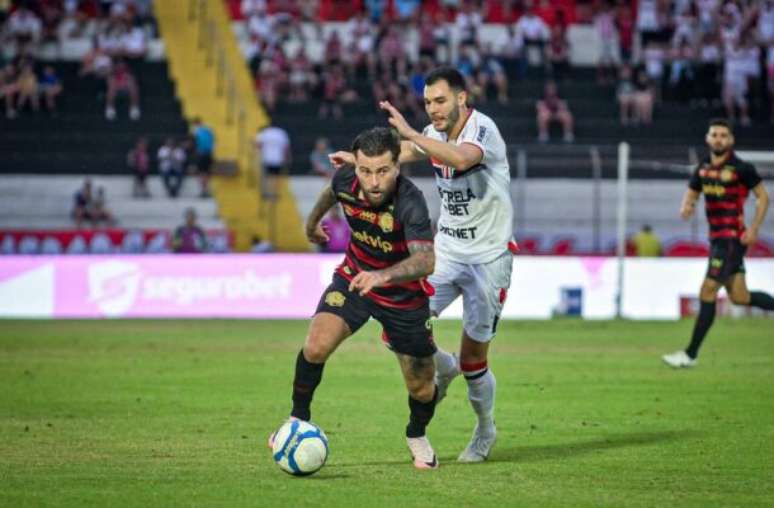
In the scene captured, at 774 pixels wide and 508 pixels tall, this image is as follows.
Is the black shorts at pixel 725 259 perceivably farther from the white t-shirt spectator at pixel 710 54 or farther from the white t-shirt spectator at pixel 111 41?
the white t-shirt spectator at pixel 111 41

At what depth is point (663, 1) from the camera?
39.9m

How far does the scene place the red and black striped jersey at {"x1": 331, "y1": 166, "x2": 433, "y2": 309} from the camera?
9406 millimetres

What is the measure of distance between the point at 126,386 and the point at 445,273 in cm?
532

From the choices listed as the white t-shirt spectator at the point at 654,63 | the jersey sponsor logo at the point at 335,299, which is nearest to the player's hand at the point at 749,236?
the jersey sponsor logo at the point at 335,299

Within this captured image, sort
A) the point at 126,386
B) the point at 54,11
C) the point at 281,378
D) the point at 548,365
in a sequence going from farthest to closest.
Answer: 1. the point at 54,11
2. the point at 548,365
3. the point at 281,378
4. the point at 126,386

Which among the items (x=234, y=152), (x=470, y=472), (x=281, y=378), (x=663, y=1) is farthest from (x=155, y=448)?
(x=663, y=1)

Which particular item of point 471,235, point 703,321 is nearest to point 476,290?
point 471,235

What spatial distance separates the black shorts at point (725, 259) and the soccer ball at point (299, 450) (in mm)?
8496

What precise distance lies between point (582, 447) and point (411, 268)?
261 centimetres

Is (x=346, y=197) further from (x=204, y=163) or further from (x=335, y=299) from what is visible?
(x=204, y=163)

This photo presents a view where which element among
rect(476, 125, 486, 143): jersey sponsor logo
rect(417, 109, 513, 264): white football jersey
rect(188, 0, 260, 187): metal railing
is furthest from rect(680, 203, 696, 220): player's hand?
rect(188, 0, 260, 187): metal railing

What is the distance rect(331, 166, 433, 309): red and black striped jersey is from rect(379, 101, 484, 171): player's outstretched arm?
27cm

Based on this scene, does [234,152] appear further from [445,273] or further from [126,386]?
[445,273]

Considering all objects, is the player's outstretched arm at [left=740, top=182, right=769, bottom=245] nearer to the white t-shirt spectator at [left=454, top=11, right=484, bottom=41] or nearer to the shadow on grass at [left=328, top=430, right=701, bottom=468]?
the shadow on grass at [left=328, top=430, right=701, bottom=468]
